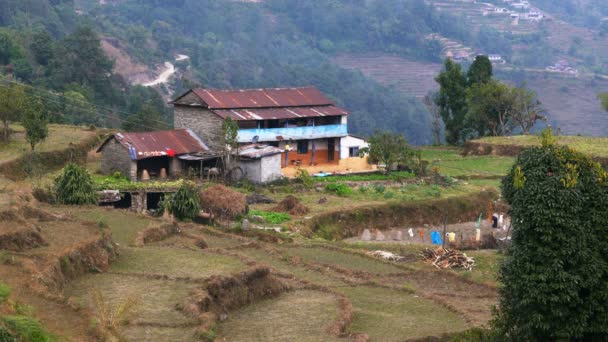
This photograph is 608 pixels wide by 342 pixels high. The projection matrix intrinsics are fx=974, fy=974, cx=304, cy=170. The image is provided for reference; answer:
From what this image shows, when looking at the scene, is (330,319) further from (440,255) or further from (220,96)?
(220,96)

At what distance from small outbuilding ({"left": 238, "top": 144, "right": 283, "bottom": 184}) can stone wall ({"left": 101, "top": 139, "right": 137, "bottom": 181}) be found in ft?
16.7

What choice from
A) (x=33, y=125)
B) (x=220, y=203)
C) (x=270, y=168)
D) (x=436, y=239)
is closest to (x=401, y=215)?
(x=436, y=239)

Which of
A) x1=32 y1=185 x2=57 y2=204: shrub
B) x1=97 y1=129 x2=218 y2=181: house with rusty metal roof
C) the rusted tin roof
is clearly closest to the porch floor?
the rusted tin roof

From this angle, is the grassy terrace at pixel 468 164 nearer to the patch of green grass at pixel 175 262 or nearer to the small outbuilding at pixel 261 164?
the small outbuilding at pixel 261 164

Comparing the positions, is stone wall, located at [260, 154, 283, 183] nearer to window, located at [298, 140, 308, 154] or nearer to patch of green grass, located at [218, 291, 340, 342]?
window, located at [298, 140, 308, 154]

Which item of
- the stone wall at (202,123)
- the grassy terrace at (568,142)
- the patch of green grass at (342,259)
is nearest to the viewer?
the patch of green grass at (342,259)

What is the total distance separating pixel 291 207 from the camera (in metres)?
38.0

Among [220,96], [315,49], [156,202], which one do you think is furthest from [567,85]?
[156,202]

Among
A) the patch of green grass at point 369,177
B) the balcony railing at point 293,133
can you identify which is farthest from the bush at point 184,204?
the balcony railing at point 293,133

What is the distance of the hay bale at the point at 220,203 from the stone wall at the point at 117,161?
692cm

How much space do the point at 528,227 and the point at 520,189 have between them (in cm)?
78

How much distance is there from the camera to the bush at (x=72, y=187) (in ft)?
109

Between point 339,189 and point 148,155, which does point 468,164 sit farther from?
point 148,155

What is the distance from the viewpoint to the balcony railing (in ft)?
153
